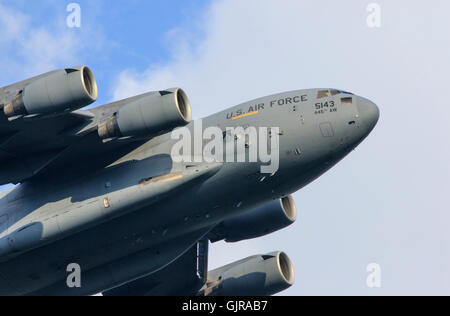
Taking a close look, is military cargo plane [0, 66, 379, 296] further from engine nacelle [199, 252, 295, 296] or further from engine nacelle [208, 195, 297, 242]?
engine nacelle [199, 252, 295, 296]

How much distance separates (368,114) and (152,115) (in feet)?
20.6

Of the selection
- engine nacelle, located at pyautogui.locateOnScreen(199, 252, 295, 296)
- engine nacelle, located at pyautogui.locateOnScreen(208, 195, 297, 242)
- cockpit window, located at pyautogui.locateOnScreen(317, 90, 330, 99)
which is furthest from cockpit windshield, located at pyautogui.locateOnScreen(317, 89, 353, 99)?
engine nacelle, located at pyautogui.locateOnScreen(199, 252, 295, 296)

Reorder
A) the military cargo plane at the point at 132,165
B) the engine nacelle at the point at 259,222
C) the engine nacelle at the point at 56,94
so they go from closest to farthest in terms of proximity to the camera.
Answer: the engine nacelle at the point at 56,94, the military cargo plane at the point at 132,165, the engine nacelle at the point at 259,222

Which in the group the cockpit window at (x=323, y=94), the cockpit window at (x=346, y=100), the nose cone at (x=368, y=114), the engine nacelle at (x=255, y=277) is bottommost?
the engine nacelle at (x=255, y=277)

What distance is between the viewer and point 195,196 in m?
23.1

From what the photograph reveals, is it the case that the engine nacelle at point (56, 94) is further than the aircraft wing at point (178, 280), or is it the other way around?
the aircraft wing at point (178, 280)

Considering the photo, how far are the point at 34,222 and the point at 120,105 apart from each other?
4.33 m

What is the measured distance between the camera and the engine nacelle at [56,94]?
2123 cm

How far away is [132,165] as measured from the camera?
23.8m

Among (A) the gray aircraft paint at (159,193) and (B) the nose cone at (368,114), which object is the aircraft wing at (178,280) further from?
(B) the nose cone at (368,114)

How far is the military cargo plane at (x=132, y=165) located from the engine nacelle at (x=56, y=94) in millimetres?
27

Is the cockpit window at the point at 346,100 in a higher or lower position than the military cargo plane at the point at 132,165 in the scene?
higher

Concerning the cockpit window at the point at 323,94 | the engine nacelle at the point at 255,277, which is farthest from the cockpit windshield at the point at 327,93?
the engine nacelle at the point at 255,277
